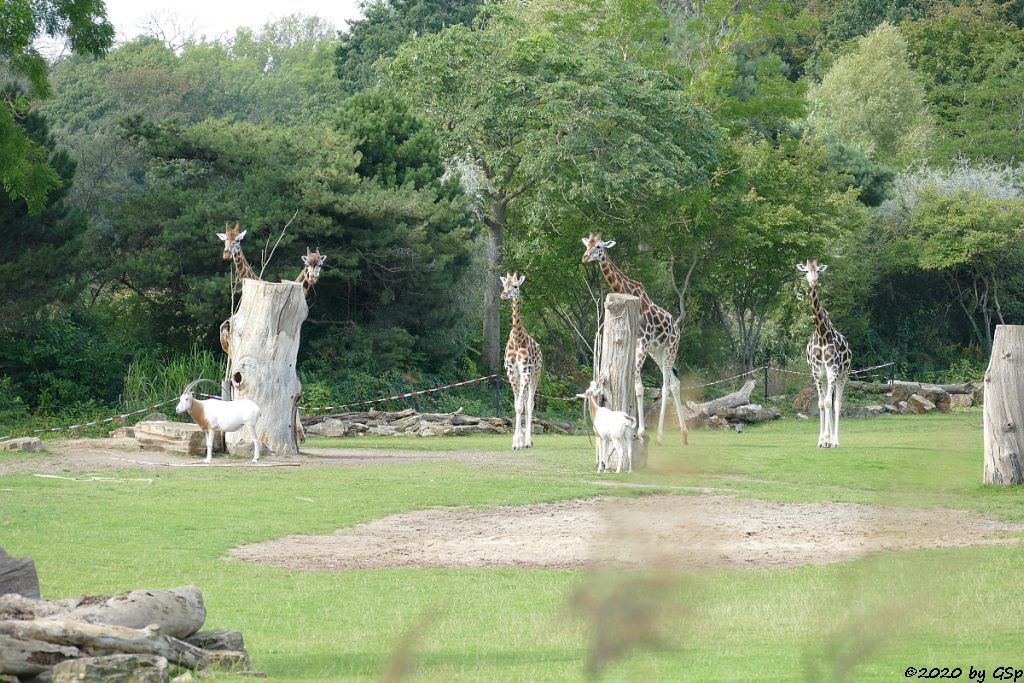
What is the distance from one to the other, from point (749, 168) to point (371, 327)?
12.8 meters

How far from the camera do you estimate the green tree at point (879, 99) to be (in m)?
56.3

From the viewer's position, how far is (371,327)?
1223 inches

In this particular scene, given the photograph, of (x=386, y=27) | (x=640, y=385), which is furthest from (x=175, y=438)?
(x=386, y=27)

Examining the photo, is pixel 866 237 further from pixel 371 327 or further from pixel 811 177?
pixel 371 327

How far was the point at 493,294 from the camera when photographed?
34.1m

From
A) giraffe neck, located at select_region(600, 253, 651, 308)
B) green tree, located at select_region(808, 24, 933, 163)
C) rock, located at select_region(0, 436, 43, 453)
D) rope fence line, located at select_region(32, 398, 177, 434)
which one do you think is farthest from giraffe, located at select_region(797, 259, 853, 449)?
green tree, located at select_region(808, 24, 933, 163)

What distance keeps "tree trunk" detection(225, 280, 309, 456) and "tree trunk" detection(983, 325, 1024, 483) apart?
9.65 m

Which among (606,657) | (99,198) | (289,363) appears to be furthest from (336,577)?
(99,198)

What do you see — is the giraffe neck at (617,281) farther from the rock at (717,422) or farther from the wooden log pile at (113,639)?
the wooden log pile at (113,639)

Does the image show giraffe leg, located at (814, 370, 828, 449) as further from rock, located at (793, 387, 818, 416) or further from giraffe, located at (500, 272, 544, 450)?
rock, located at (793, 387, 818, 416)

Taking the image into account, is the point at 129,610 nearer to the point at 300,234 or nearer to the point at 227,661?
the point at 227,661

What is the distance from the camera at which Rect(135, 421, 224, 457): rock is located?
1937 centimetres

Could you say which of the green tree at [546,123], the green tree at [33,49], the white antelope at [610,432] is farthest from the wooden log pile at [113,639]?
the green tree at [546,123]

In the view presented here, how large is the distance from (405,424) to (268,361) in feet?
24.8
